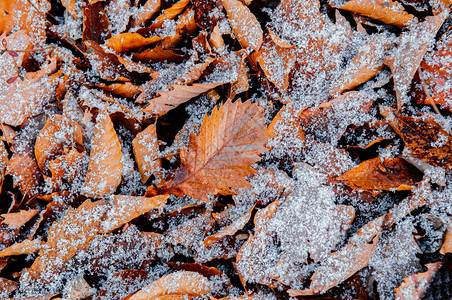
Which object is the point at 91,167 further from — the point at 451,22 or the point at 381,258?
the point at 451,22

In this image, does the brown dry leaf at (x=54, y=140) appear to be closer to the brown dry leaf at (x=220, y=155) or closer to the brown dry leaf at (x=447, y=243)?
the brown dry leaf at (x=220, y=155)

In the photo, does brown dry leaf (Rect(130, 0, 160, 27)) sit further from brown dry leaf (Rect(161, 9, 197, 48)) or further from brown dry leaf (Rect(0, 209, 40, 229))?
brown dry leaf (Rect(0, 209, 40, 229))

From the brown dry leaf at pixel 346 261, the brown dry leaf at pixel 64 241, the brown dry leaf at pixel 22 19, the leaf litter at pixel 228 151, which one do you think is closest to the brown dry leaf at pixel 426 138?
the leaf litter at pixel 228 151

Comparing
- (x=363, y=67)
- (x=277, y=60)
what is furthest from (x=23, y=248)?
(x=363, y=67)

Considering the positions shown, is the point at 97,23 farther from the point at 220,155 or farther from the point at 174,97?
the point at 220,155

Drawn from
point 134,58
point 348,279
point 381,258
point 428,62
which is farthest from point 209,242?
point 428,62

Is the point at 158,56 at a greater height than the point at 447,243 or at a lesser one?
greater
